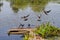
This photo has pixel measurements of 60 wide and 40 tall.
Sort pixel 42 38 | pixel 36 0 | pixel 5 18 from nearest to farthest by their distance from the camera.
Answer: pixel 42 38 → pixel 5 18 → pixel 36 0

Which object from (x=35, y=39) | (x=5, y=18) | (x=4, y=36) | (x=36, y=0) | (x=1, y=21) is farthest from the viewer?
(x=36, y=0)

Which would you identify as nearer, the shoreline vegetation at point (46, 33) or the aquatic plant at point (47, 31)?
the shoreline vegetation at point (46, 33)

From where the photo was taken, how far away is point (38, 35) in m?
10.5

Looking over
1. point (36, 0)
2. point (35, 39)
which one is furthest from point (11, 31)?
point (36, 0)

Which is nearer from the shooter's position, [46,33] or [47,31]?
[46,33]

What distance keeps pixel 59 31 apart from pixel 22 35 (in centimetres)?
194

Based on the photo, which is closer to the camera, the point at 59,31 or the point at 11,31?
the point at 59,31

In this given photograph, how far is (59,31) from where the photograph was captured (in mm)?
11289

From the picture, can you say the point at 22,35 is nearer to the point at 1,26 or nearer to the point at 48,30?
the point at 48,30

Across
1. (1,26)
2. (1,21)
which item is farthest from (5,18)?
(1,26)

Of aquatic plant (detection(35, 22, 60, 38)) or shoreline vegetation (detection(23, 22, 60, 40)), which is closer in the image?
shoreline vegetation (detection(23, 22, 60, 40))

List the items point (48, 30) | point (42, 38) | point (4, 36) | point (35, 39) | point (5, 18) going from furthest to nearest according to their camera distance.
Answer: point (5, 18) < point (4, 36) < point (48, 30) < point (42, 38) < point (35, 39)

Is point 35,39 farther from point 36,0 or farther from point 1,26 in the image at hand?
point 36,0

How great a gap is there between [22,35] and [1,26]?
2825 millimetres
